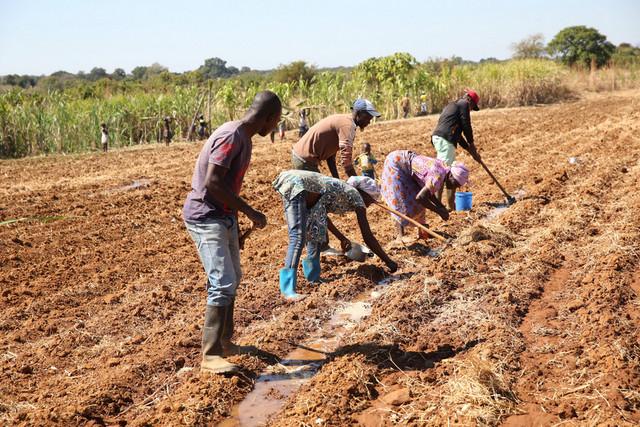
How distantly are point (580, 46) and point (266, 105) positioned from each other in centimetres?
5049

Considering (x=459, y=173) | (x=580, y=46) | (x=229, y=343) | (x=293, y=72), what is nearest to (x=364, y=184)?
(x=459, y=173)

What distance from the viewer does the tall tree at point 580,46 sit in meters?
47.7

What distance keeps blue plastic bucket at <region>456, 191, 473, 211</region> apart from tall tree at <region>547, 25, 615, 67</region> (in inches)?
1656

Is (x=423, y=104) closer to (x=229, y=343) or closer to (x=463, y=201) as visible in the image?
(x=463, y=201)

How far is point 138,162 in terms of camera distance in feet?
52.9

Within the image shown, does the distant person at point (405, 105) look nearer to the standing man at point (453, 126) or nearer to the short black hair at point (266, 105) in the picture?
the standing man at point (453, 126)

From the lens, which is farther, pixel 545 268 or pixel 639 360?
pixel 545 268

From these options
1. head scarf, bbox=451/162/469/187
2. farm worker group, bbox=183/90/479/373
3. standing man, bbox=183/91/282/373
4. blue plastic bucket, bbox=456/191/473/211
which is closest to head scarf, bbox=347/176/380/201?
farm worker group, bbox=183/90/479/373

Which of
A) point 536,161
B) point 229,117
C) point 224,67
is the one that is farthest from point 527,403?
point 224,67

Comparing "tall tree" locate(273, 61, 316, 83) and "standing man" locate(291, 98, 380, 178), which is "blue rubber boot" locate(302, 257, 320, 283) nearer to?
"standing man" locate(291, 98, 380, 178)

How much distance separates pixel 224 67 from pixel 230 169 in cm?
11140

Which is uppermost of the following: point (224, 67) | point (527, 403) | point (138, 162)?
point (224, 67)

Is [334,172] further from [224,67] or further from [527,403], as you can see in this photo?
[224,67]

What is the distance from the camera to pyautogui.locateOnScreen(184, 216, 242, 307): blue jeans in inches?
160
